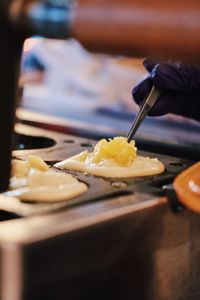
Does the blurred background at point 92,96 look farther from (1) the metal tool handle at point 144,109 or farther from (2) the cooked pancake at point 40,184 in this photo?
(2) the cooked pancake at point 40,184

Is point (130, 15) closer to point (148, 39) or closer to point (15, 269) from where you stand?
point (148, 39)

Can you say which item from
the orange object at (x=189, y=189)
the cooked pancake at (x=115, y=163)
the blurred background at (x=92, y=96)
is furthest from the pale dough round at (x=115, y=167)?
the blurred background at (x=92, y=96)

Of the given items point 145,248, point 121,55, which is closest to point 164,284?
point 145,248

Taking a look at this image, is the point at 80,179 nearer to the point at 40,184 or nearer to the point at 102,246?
the point at 40,184

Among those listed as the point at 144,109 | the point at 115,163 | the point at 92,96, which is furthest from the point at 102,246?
the point at 92,96

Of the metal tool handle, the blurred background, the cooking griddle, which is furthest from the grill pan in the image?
the blurred background

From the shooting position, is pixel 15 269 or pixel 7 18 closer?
pixel 7 18
